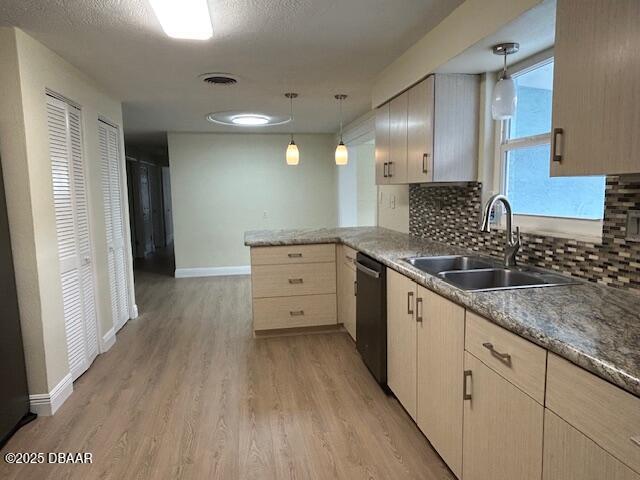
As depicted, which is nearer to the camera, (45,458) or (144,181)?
(45,458)

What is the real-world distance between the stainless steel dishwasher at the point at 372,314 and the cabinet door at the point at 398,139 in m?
0.70

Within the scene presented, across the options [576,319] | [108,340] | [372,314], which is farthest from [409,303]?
[108,340]

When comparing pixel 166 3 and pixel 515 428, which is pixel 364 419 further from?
pixel 166 3

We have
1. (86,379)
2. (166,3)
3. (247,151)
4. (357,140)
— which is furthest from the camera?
(247,151)

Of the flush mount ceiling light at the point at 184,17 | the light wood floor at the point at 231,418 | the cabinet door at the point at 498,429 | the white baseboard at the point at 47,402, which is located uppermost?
the flush mount ceiling light at the point at 184,17

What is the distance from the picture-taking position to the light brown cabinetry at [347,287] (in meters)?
3.11

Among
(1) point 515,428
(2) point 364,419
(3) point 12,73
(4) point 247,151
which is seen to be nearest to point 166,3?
(3) point 12,73

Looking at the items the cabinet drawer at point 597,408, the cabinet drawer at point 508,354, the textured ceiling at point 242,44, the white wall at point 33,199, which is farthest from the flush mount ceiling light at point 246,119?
the cabinet drawer at point 597,408

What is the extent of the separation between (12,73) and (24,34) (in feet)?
0.88

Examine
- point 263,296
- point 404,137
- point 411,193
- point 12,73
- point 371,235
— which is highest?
point 12,73

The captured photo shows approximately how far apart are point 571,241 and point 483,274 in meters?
0.43

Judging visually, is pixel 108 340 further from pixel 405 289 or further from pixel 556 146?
pixel 556 146

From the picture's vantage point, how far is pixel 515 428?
1228 mm

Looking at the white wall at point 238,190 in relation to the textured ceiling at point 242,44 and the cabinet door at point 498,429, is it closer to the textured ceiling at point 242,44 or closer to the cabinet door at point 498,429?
the textured ceiling at point 242,44
